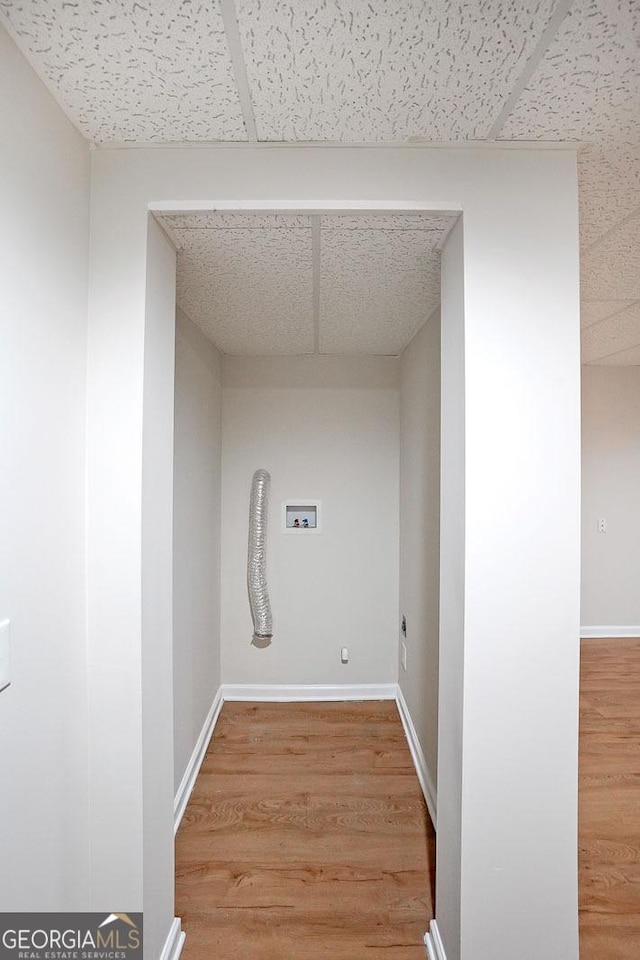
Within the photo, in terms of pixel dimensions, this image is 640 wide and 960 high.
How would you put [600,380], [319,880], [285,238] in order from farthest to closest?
[600,380] → [319,880] → [285,238]

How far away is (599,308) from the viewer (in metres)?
2.59

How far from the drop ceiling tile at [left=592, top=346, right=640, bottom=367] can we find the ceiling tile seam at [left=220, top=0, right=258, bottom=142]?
3581 millimetres

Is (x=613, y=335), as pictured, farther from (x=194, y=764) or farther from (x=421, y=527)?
(x=194, y=764)

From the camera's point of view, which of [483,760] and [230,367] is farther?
[230,367]

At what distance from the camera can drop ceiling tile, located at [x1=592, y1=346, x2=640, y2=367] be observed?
3691 millimetres

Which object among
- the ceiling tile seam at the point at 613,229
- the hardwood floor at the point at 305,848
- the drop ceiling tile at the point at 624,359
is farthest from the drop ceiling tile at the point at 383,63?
the drop ceiling tile at the point at 624,359

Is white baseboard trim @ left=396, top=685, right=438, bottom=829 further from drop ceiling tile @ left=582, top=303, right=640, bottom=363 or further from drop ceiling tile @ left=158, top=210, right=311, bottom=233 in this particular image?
drop ceiling tile @ left=582, top=303, right=640, bottom=363

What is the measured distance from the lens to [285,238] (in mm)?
1421

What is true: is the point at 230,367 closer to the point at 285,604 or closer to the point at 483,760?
the point at 285,604

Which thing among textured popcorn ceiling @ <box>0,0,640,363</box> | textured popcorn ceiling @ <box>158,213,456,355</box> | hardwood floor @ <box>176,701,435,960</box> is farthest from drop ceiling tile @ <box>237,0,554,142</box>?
hardwood floor @ <box>176,701,435,960</box>

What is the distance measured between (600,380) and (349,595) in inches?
123

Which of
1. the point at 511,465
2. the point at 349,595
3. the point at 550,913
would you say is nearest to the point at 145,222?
the point at 511,465

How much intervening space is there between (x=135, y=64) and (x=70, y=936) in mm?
1995

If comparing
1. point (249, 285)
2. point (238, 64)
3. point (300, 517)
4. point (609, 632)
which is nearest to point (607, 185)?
point (238, 64)
